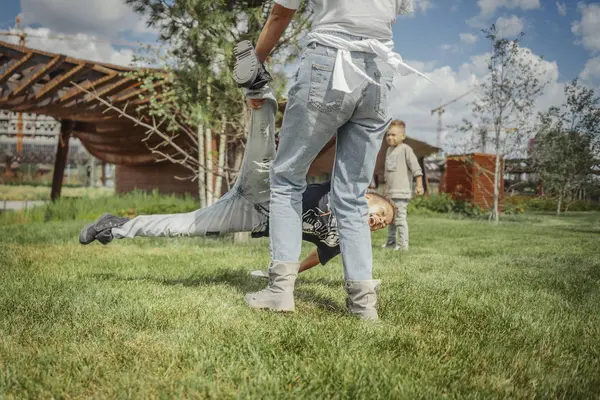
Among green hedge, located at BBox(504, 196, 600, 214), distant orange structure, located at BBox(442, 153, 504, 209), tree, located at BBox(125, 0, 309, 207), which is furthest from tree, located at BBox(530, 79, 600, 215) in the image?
tree, located at BBox(125, 0, 309, 207)

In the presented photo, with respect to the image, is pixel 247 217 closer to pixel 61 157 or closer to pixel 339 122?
pixel 339 122

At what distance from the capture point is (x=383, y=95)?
2.46 meters

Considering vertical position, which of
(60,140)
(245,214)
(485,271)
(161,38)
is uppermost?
(161,38)

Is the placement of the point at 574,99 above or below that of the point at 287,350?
above

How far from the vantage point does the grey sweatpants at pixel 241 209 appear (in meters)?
2.84

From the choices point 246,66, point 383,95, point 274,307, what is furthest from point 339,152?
point 274,307

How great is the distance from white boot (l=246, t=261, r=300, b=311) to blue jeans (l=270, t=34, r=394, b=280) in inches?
1.7

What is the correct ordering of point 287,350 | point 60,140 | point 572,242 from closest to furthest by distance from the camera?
point 287,350
point 572,242
point 60,140

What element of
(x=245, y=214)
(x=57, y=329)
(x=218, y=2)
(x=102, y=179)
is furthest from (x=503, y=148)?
(x=102, y=179)

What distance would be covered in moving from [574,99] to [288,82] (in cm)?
845

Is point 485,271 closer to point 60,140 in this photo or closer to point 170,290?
point 170,290

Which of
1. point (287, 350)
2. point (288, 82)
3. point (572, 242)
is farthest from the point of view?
point (572, 242)

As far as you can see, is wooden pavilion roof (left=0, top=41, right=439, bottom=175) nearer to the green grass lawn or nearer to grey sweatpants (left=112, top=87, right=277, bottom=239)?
the green grass lawn

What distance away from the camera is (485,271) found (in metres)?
4.26
